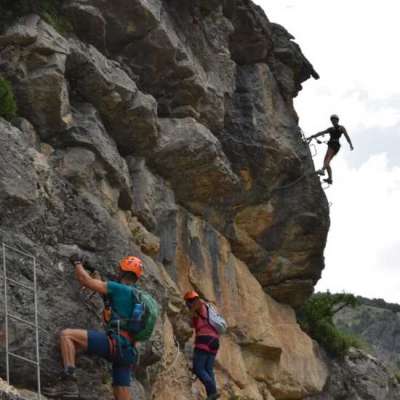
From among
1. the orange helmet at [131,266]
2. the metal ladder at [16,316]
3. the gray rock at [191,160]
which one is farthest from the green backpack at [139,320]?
the gray rock at [191,160]

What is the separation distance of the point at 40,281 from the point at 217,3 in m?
10.1

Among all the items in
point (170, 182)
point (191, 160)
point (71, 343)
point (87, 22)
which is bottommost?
point (71, 343)

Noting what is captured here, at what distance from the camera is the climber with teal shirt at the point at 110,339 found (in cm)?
1235

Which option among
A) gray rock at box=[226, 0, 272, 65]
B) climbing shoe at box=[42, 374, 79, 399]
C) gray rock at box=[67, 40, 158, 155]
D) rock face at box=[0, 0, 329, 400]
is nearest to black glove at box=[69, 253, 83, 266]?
rock face at box=[0, 0, 329, 400]

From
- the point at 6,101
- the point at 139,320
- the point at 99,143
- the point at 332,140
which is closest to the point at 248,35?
the point at 332,140

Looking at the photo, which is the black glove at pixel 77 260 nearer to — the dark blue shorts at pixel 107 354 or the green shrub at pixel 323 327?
the dark blue shorts at pixel 107 354

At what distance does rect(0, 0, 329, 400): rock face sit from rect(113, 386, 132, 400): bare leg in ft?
1.18

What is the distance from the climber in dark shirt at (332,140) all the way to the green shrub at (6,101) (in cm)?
1022

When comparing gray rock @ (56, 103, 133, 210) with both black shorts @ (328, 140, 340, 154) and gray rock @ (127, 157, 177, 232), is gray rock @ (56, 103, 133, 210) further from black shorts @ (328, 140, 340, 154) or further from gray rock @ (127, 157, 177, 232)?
Result: black shorts @ (328, 140, 340, 154)

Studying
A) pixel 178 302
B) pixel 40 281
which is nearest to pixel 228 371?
pixel 178 302

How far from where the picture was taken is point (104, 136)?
55.5 feet

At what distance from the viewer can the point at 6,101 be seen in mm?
14578

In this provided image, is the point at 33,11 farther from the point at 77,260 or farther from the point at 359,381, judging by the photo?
the point at 359,381

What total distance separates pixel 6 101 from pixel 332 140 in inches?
443
